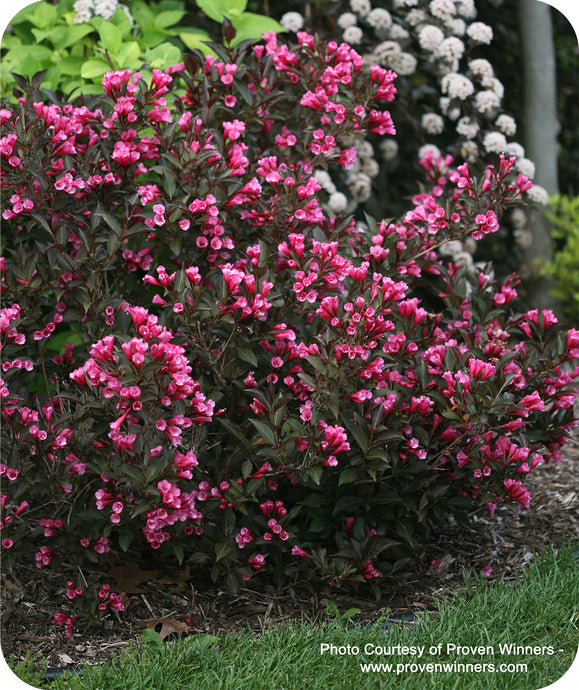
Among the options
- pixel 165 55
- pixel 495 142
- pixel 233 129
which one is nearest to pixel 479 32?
pixel 495 142

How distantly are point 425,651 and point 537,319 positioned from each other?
1.19 metres

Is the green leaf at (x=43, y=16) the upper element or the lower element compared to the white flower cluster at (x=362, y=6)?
lower

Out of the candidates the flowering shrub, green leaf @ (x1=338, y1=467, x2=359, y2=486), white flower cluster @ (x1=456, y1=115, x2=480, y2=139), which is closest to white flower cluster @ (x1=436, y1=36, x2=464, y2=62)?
white flower cluster @ (x1=456, y1=115, x2=480, y2=139)

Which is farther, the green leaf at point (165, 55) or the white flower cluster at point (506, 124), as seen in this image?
the white flower cluster at point (506, 124)

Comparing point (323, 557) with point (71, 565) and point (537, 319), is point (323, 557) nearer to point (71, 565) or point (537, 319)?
point (71, 565)

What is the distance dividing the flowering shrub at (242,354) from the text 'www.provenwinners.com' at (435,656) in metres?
0.28

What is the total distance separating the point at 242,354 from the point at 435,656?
1051 mm

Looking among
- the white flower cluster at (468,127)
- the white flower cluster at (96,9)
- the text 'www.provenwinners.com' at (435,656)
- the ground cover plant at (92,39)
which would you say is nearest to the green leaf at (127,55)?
the ground cover plant at (92,39)

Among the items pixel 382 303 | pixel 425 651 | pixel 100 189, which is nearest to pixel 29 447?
Result: pixel 100 189

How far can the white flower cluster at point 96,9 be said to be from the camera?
3244mm

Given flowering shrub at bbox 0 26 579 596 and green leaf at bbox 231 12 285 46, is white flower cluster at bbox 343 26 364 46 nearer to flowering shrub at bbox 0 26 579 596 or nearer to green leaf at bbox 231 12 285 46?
green leaf at bbox 231 12 285 46

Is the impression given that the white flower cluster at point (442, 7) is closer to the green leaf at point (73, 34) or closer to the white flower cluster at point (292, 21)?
the white flower cluster at point (292, 21)

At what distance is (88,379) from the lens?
2.28 meters

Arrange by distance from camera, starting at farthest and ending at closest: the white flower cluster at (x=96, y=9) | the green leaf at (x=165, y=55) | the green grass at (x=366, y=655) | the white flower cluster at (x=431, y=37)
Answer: the white flower cluster at (x=431, y=37) → the white flower cluster at (x=96, y=9) → the green leaf at (x=165, y=55) → the green grass at (x=366, y=655)
